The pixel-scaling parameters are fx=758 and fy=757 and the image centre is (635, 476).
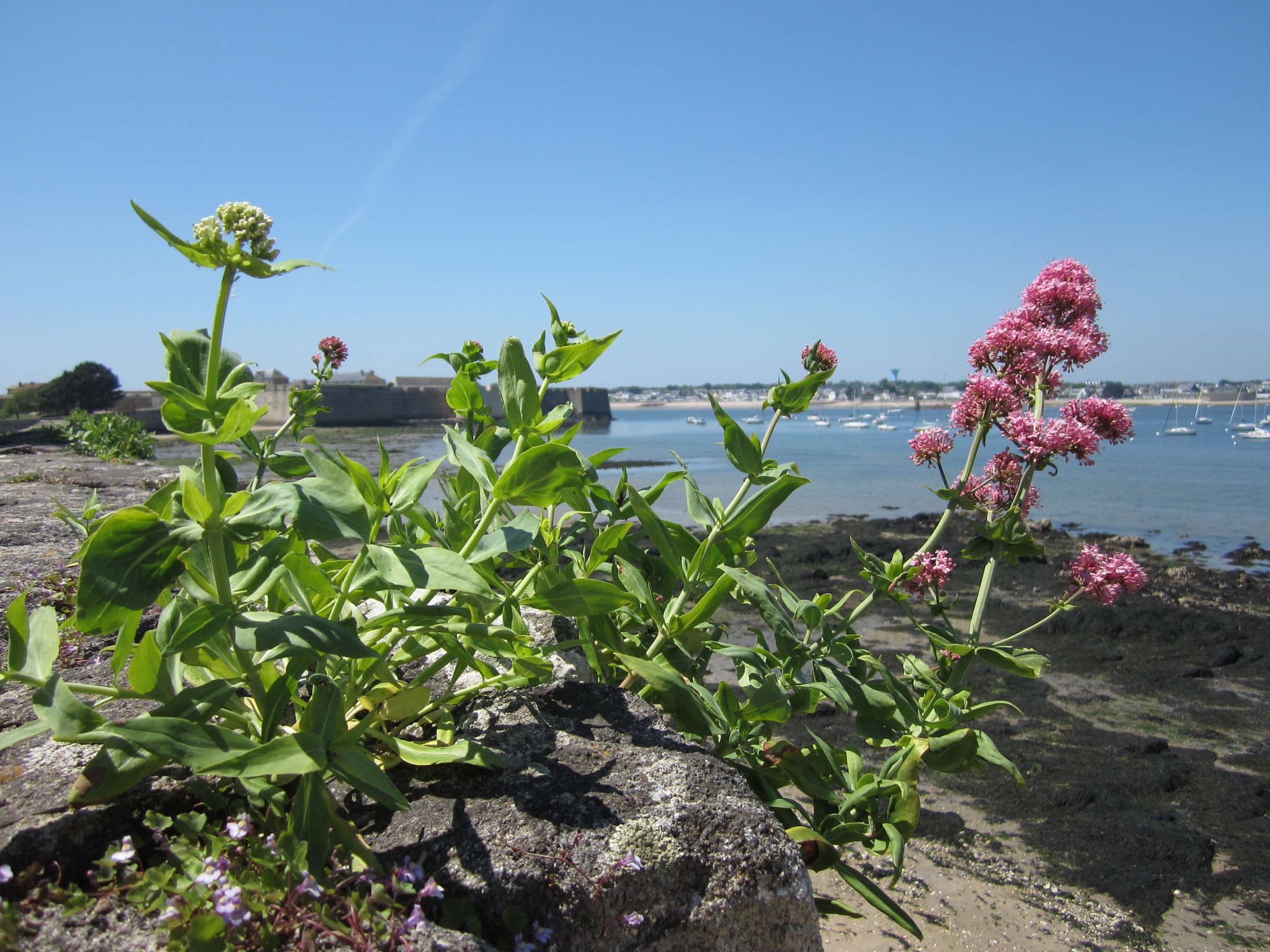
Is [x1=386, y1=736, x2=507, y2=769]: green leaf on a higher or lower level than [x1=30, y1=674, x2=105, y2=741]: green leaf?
lower

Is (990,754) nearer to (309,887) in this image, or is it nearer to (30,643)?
(309,887)

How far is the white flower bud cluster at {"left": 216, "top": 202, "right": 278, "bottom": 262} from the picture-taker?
1337 mm

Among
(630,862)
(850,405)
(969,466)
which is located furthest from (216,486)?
(850,405)

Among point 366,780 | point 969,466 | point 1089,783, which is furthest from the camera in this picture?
point 1089,783

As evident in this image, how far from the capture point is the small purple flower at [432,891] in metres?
1.20

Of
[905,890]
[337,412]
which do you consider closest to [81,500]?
[905,890]

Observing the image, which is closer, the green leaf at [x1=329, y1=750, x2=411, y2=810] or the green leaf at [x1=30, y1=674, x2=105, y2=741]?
the green leaf at [x1=30, y1=674, x2=105, y2=741]

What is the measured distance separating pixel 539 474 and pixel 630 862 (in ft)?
2.54

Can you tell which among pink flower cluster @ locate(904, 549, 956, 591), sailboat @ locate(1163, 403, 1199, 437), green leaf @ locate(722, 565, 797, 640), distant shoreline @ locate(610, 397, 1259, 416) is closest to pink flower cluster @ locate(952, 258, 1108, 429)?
pink flower cluster @ locate(904, 549, 956, 591)

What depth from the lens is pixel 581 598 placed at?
1607mm

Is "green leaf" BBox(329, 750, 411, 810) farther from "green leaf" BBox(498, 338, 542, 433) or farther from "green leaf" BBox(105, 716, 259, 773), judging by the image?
"green leaf" BBox(498, 338, 542, 433)

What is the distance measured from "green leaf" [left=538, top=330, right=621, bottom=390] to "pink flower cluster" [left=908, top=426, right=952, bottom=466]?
151cm

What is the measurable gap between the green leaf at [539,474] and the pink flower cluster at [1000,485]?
156 cm

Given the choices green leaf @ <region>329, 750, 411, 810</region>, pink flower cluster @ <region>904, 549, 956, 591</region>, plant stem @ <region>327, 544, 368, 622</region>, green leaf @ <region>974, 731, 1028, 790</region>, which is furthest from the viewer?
pink flower cluster @ <region>904, 549, 956, 591</region>
